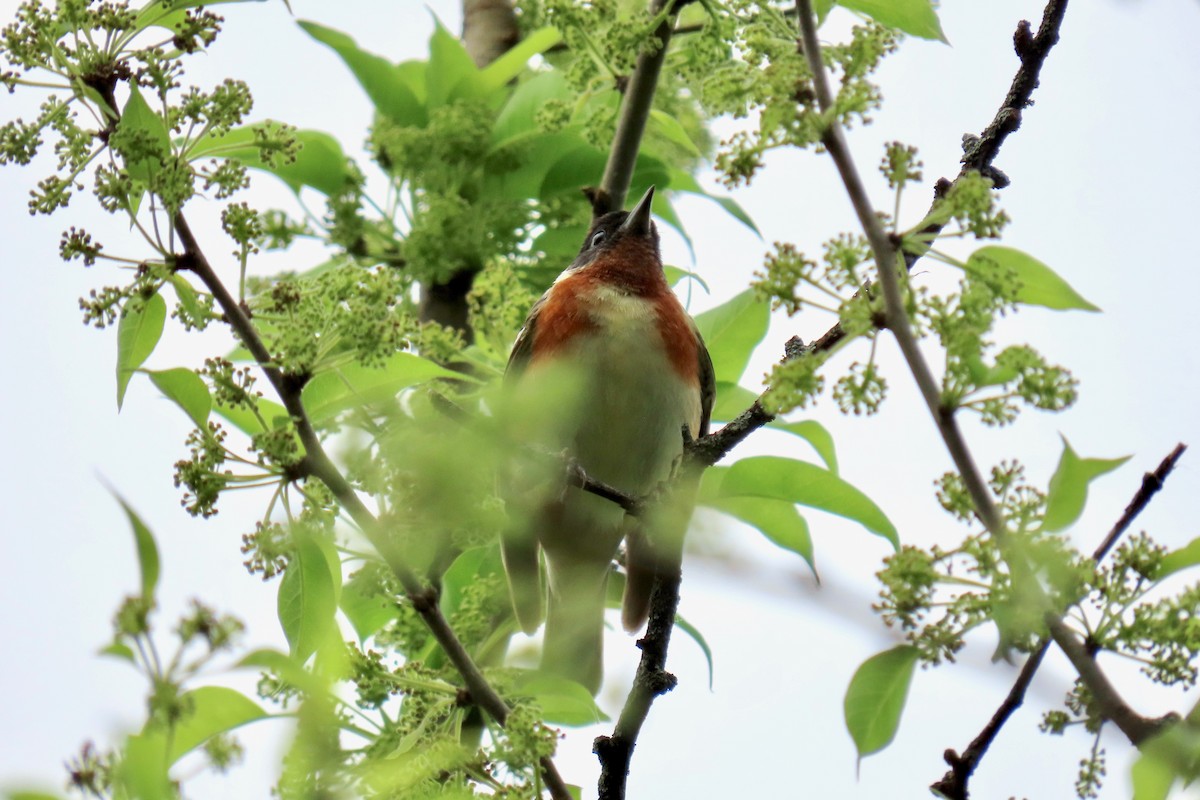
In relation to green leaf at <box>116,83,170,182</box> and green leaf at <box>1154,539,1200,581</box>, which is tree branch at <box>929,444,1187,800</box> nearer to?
green leaf at <box>1154,539,1200,581</box>

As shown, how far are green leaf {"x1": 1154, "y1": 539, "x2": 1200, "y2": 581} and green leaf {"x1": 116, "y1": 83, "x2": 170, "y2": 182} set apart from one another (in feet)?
6.15

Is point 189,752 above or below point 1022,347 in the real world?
above

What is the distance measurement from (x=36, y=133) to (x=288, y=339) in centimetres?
64

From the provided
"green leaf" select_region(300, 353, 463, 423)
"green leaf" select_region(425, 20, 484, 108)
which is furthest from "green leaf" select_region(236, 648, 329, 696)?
"green leaf" select_region(425, 20, 484, 108)

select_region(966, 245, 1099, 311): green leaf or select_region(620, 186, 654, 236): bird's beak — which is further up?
→ select_region(620, 186, 654, 236): bird's beak

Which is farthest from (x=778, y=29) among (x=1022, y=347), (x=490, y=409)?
(x=490, y=409)

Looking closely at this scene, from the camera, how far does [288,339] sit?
8.38ft

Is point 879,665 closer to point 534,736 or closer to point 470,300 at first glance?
point 534,736

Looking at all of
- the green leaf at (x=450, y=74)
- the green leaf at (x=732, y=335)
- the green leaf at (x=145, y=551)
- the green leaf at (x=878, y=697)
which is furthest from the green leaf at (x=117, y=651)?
the green leaf at (x=450, y=74)

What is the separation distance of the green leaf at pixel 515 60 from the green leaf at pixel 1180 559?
13.8 feet

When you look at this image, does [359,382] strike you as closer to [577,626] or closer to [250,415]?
[250,415]

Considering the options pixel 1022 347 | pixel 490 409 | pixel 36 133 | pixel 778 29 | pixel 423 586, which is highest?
pixel 36 133

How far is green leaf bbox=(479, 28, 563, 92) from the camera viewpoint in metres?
5.46

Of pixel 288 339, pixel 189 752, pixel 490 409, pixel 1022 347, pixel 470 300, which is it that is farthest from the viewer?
pixel 470 300
